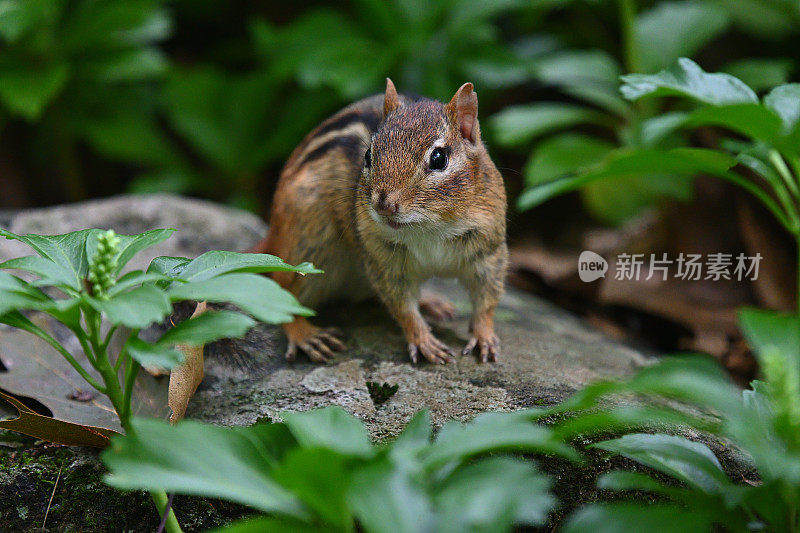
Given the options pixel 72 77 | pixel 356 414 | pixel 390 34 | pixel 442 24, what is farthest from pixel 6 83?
pixel 356 414

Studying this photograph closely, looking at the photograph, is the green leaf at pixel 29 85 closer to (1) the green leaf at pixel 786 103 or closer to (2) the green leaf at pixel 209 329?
(2) the green leaf at pixel 209 329

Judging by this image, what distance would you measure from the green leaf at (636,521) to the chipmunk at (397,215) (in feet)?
5.19

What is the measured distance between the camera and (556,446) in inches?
65.7

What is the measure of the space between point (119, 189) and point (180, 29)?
1668 millimetres

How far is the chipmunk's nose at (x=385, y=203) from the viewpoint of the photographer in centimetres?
295

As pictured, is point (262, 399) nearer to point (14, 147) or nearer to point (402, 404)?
point (402, 404)

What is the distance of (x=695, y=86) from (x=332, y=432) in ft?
6.74

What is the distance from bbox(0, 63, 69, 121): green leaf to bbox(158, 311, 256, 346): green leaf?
3.52 m

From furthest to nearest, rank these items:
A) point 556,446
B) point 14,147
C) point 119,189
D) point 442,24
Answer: point 119,189
point 14,147
point 442,24
point 556,446

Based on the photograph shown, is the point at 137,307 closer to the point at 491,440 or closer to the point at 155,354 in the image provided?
the point at 155,354

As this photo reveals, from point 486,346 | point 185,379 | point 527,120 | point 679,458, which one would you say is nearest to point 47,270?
point 185,379

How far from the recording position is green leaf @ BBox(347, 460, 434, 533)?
146 cm

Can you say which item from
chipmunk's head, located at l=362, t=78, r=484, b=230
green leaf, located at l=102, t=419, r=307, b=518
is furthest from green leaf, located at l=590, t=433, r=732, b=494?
chipmunk's head, located at l=362, t=78, r=484, b=230

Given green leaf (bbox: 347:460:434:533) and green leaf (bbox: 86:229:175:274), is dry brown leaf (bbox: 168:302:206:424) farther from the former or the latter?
green leaf (bbox: 347:460:434:533)
